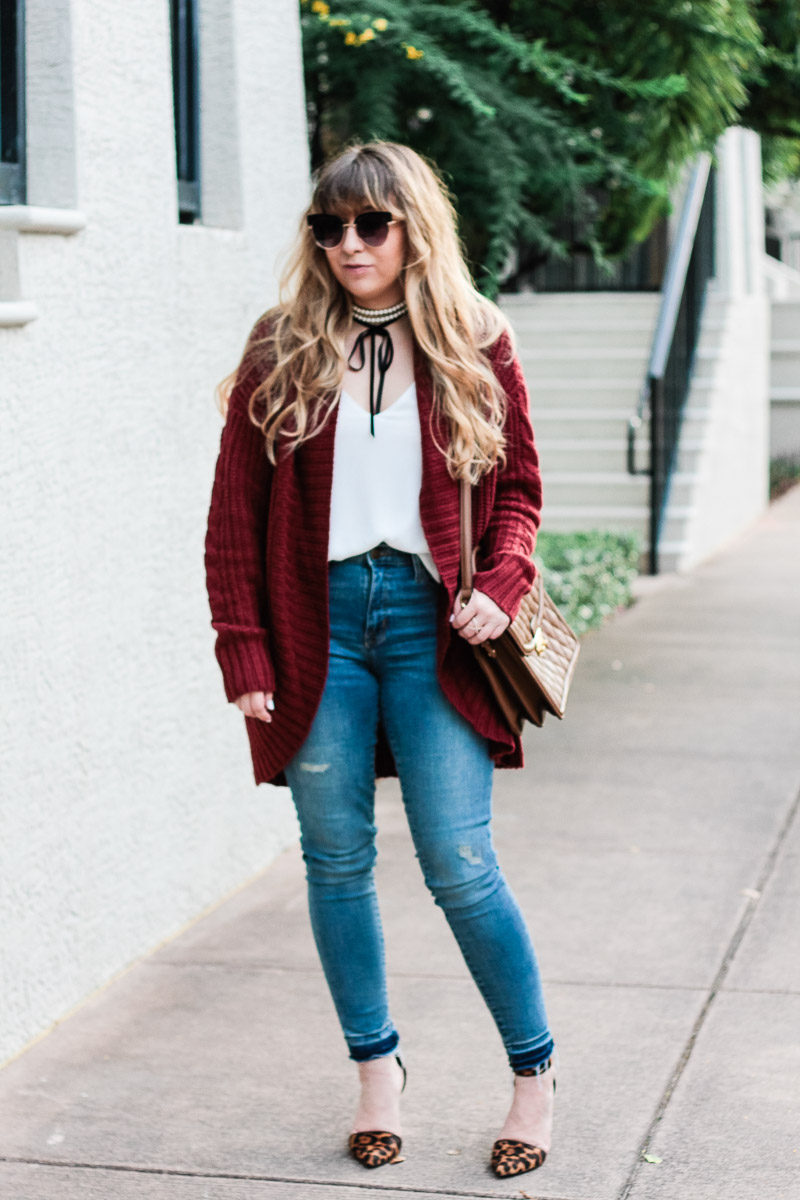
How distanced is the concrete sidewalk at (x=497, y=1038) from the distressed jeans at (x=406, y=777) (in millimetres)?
397

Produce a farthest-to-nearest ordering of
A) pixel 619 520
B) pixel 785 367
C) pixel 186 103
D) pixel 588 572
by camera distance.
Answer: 1. pixel 785 367
2. pixel 619 520
3. pixel 588 572
4. pixel 186 103

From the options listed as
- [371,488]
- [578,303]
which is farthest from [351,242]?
[578,303]

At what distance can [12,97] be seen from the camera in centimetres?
389

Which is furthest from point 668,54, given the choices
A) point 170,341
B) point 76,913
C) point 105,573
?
point 76,913

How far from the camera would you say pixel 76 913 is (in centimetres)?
398

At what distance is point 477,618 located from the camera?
294 centimetres

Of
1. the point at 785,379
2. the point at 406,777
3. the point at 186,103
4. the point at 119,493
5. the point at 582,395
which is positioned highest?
the point at 785,379

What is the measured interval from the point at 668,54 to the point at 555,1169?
16.1ft

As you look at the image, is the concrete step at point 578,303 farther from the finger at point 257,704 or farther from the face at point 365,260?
the finger at point 257,704

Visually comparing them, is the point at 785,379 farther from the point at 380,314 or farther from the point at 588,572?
the point at 380,314

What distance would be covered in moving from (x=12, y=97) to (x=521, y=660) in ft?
6.26

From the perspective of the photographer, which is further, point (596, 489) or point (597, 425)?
point (597, 425)

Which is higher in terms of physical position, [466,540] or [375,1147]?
[466,540]

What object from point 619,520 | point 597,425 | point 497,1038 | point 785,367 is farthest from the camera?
point 785,367
